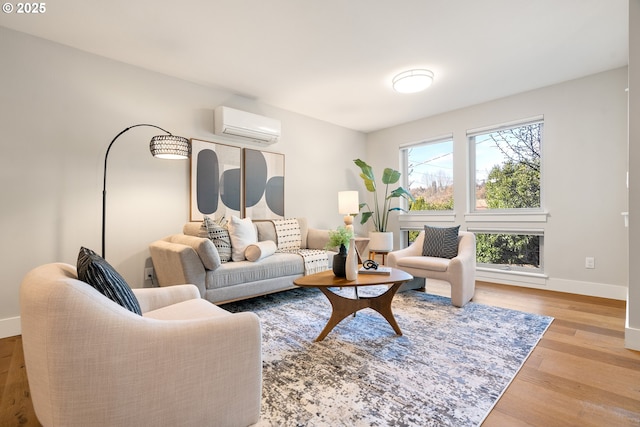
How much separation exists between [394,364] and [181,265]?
1.85 metres

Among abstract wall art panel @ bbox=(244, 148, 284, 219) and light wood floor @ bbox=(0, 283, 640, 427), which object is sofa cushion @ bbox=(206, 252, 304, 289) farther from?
light wood floor @ bbox=(0, 283, 640, 427)

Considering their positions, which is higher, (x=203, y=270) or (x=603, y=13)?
(x=603, y=13)

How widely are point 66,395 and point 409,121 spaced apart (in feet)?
16.7

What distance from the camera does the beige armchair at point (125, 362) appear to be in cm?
91

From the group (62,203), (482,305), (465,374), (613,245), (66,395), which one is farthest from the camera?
(613,245)

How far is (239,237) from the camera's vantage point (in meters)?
3.18

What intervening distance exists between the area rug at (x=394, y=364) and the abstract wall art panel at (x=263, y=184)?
1.44 m

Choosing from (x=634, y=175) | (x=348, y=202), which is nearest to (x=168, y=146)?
(x=348, y=202)

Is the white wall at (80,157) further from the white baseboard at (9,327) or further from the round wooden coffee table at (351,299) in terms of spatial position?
the round wooden coffee table at (351,299)

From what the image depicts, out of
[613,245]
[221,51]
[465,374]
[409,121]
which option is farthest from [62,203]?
[613,245]

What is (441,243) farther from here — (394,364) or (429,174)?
(394,364)

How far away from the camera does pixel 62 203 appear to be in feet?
8.90

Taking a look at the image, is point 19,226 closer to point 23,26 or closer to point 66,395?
point 23,26

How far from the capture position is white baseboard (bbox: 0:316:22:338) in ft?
8.00
